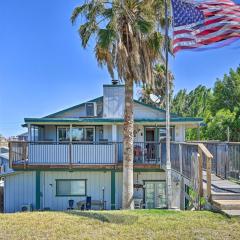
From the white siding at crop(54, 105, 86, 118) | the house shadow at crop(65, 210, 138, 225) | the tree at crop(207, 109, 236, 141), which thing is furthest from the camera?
the tree at crop(207, 109, 236, 141)

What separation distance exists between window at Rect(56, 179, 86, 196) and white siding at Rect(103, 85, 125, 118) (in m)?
4.11

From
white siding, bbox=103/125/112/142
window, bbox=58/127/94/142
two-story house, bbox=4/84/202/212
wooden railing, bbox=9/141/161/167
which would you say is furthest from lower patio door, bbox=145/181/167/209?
window, bbox=58/127/94/142

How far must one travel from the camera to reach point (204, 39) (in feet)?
35.6

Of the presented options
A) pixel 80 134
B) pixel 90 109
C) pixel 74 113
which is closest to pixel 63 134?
pixel 80 134

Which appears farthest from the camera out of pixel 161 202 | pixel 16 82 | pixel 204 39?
pixel 16 82

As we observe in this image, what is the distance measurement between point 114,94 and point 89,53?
5.09 metres

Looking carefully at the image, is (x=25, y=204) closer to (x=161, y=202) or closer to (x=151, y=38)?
(x=161, y=202)

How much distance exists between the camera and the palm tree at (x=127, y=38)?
1521 centimetres

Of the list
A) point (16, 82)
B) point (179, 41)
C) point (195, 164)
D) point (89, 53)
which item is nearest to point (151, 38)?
point (89, 53)

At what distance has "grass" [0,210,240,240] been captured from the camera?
6.59m

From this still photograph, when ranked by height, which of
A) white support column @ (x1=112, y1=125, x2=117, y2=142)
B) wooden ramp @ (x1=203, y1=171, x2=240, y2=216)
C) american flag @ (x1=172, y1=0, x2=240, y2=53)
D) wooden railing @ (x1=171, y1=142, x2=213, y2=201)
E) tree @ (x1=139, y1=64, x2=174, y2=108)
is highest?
tree @ (x1=139, y1=64, x2=174, y2=108)

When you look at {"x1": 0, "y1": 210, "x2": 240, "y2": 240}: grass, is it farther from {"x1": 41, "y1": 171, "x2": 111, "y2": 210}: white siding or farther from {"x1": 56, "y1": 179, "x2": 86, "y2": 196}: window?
{"x1": 56, "y1": 179, "x2": 86, "y2": 196}: window

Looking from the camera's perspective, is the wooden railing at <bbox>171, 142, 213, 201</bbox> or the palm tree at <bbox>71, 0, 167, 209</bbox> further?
the palm tree at <bbox>71, 0, 167, 209</bbox>

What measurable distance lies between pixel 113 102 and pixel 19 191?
7.14 m
